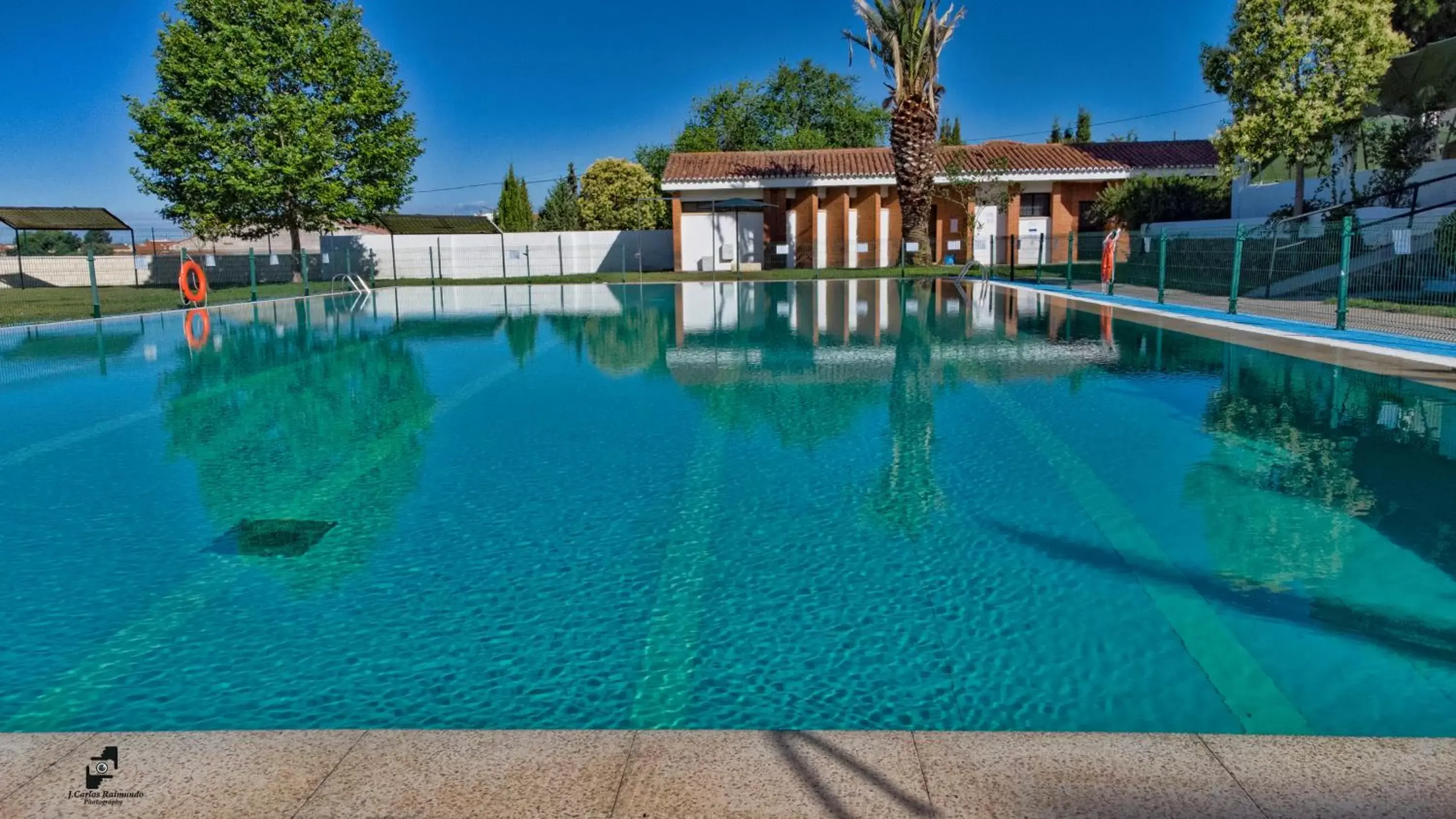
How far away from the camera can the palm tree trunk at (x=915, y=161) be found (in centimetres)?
3034

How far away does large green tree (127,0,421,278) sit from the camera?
93.6 feet

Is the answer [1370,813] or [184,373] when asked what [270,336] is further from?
[1370,813]

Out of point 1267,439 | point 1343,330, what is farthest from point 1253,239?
point 1267,439

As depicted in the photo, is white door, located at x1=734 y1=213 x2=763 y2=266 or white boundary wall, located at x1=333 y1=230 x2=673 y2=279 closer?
white door, located at x1=734 y1=213 x2=763 y2=266

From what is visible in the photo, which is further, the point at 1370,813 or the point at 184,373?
the point at 184,373

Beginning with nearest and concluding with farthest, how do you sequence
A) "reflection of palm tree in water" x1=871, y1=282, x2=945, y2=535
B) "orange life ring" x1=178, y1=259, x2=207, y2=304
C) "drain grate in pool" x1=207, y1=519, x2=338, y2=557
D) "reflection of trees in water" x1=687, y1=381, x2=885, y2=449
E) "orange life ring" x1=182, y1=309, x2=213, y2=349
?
"drain grate in pool" x1=207, y1=519, x2=338, y2=557 < "reflection of palm tree in water" x1=871, y1=282, x2=945, y2=535 < "reflection of trees in water" x1=687, y1=381, x2=885, y2=449 < "orange life ring" x1=182, y1=309, x2=213, y2=349 < "orange life ring" x1=178, y1=259, x2=207, y2=304

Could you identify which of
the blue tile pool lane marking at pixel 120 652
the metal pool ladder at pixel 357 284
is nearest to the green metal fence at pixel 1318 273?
the blue tile pool lane marking at pixel 120 652

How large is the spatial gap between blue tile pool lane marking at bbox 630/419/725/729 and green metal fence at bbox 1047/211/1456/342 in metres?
10.9

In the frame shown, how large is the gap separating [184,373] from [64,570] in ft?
25.7

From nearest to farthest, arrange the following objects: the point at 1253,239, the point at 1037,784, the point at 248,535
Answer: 1. the point at 1037,784
2. the point at 248,535
3. the point at 1253,239

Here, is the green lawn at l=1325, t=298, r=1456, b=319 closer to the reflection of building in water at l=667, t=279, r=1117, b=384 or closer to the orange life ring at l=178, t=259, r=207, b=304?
the reflection of building in water at l=667, t=279, r=1117, b=384

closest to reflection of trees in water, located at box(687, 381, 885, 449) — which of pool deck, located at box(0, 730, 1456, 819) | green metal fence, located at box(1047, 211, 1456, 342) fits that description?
pool deck, located at box(0, 730, 1456, 819)

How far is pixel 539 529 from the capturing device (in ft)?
17.4

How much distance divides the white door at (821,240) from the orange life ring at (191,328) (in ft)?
Result: 69.4
